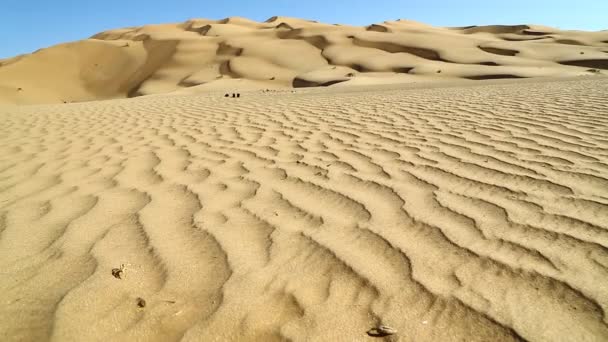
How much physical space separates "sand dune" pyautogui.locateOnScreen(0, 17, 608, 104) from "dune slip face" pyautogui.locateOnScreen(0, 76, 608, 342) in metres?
14.3

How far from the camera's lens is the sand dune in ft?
63.0

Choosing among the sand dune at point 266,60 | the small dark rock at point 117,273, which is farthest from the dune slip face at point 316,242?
the sand dune at point 266,60

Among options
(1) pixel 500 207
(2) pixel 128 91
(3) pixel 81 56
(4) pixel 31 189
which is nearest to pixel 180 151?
(4) pixel 31 189

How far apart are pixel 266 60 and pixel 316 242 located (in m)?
22.8

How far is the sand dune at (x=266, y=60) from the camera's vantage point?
1920 centimetres

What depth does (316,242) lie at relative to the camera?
184cm

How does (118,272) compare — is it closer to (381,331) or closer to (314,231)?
(314,231)

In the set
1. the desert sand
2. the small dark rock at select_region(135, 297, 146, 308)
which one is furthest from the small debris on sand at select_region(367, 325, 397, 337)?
the small dark rock at select_region(135, 297, 146, 308)

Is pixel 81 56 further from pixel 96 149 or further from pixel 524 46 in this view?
pixel 96 149

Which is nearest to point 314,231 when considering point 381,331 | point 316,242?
point 316,242

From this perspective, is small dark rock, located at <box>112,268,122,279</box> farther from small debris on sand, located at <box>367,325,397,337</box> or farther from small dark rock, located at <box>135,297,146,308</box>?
small debris on sand, located at <box>367,325,397,337</box>

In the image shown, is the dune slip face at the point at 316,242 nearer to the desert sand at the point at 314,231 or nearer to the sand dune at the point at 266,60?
the desert sand at the point at 314,231

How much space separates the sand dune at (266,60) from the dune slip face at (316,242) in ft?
47.0

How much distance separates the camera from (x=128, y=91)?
23953mm
